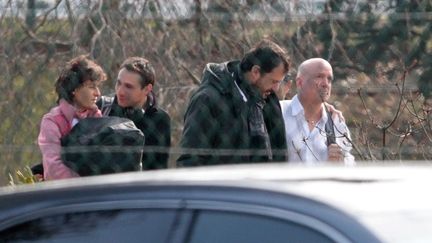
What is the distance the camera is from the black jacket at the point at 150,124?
7062mm

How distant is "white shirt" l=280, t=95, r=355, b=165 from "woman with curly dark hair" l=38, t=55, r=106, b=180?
1.00 metres

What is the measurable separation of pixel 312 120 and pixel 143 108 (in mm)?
873

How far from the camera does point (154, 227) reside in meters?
3.45

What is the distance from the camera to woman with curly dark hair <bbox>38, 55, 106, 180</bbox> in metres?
6.79

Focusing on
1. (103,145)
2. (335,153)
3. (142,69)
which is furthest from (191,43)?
(335,153)

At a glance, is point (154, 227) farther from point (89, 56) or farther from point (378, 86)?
point (89, 56)

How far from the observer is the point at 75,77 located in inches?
268

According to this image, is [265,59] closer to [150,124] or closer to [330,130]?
[330,130]

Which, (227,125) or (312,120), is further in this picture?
(312,120)

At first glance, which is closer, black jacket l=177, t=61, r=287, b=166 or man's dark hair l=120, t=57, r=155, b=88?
black jacket l=177, t=61, r=287, b=166

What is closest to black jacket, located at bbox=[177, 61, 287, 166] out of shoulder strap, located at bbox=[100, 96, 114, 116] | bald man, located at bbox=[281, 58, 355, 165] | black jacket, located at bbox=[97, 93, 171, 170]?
bald man, located at bbox=[281, 58, 355, 165]

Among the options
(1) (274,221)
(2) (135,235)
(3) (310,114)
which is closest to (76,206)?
(2) (135,235)

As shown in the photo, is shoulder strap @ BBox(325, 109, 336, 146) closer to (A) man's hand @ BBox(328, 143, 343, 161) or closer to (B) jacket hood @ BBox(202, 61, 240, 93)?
(A) man's hand @ BBox(328, 143, 343, 161)

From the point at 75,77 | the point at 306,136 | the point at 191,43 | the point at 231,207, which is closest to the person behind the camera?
the point at 231,207
